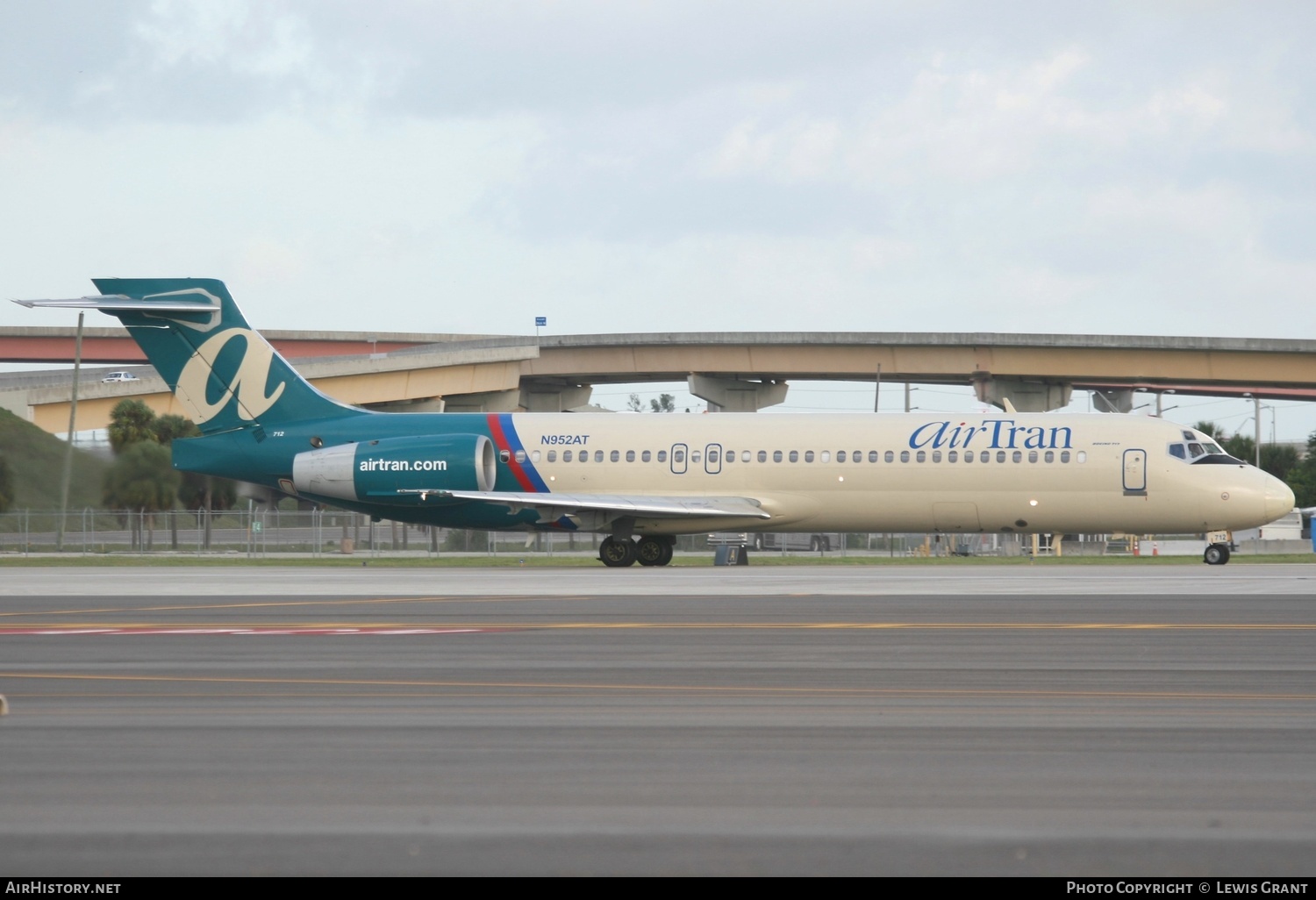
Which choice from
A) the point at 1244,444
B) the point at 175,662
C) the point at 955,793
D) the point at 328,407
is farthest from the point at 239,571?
the point at 1244,444

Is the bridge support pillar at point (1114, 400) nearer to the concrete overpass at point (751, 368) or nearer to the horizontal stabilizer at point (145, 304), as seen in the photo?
the concrete overpass at point (751, 368)

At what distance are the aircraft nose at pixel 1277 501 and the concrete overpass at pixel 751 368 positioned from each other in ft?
102

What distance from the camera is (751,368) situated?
6756 cm

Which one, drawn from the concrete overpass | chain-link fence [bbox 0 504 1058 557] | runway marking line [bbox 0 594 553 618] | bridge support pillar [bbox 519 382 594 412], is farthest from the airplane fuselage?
bridge support pillar [bbox 519 382 594 412]

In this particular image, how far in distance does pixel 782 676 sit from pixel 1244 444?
116377 mm

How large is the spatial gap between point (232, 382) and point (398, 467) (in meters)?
5.09

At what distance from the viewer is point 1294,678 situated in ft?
37.6

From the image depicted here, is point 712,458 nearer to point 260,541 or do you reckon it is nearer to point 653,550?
point 653,550

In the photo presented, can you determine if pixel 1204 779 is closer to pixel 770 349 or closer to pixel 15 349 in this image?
pixel 770 349

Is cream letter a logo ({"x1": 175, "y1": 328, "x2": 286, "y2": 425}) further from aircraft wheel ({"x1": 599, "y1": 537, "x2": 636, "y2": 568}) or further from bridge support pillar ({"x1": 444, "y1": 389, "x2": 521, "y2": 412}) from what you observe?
bridge support pillar ({"x1": 444, "y1": 389, "x2": 521, "y2": 412})

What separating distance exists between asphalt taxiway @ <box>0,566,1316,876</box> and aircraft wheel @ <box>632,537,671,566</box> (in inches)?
698

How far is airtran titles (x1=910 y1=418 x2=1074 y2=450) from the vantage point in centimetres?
3303

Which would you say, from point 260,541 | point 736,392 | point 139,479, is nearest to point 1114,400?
point 736,392
